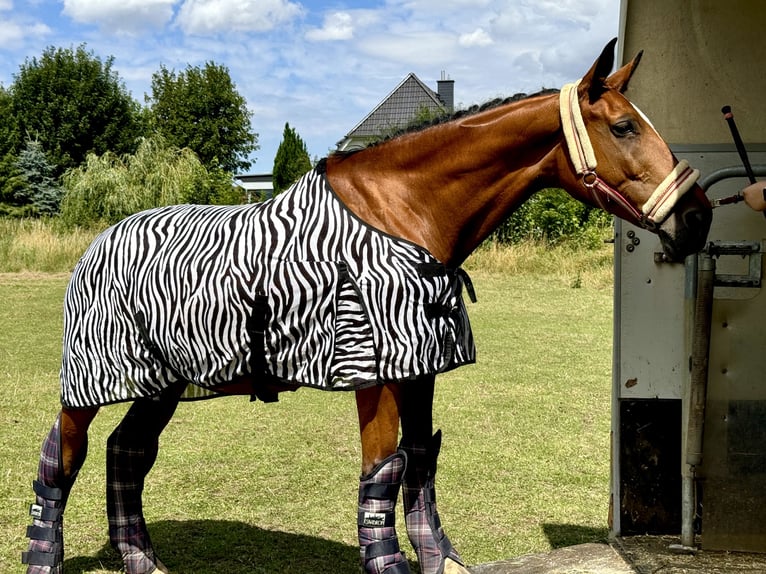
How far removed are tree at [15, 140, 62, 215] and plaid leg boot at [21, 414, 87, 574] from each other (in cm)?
3270

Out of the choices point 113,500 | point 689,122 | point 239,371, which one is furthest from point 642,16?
point 113,500

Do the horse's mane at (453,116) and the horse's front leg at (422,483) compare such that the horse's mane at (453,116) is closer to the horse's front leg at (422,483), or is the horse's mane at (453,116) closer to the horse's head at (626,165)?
the horse's head at (626,165)

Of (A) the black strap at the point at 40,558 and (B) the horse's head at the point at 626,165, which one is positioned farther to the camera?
(A) the black strap at the point at 40,558

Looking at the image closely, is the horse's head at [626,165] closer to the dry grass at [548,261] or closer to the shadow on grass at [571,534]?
the shadow on grass at [571,534]

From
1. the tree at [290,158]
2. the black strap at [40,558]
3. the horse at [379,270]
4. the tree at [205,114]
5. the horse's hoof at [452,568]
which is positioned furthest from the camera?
the tree at [205,114]

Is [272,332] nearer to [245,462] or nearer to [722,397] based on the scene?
[722,397]

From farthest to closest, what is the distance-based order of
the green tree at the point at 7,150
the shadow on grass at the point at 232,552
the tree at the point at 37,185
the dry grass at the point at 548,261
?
the tree at the point at 37,185, the green tree at the point at 7,150, the dry grass at the point at 548,261, the shadow on grass at the point at 232,552

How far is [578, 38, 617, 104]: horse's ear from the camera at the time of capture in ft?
8.82

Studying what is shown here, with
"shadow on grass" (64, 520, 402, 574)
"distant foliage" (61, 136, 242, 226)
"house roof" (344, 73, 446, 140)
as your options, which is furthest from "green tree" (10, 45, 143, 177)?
"shadow on grass" (64, 520, 402, 574)

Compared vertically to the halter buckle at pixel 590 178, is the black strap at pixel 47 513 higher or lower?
lower

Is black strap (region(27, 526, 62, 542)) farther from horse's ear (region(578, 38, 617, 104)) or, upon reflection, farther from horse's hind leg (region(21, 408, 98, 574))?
horse's ear (region(578, 38, 617, 104))

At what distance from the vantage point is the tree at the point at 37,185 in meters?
34.3

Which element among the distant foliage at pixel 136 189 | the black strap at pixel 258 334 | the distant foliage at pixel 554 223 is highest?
the distant foliage at pixel 136 189

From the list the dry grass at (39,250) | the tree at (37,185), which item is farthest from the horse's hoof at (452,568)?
the tree at (37,185)
